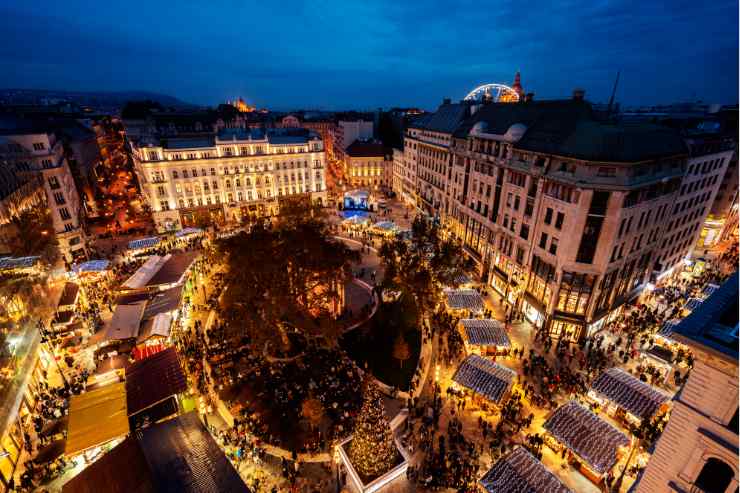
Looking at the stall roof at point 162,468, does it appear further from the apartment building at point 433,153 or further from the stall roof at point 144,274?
the apartment building at point 433,153

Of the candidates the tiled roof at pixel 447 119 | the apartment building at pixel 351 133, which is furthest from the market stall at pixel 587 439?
the apartment building at pixel 351 133

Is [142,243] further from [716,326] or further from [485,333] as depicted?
[716,326]

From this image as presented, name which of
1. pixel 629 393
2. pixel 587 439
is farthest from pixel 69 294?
pixel 629 393

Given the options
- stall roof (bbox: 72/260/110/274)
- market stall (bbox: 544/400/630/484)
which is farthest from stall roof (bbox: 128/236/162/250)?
market stall (bbox: 544/400/630/484)

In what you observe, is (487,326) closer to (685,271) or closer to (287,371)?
(287,371)

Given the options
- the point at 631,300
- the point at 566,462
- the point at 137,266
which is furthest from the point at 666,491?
the point at 137,266

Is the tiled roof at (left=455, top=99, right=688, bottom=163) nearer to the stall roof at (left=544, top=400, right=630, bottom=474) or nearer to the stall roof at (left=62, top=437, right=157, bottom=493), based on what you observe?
the stall roof at (left=544, top=400, right=630, bottom=474)
